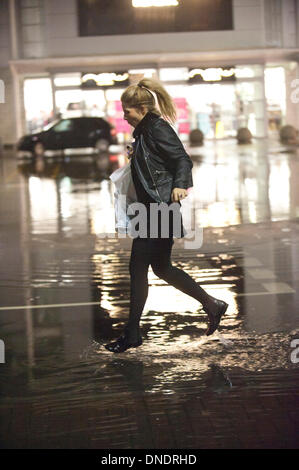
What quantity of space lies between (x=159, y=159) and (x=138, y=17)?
40778 mm

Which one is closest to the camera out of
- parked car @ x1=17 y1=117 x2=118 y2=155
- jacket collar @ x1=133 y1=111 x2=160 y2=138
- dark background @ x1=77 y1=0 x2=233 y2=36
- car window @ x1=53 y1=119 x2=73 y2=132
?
jacket collar @ x1=133 y1=111 x2=160 y2=138

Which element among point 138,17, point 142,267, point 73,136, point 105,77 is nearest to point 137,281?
point 142,267

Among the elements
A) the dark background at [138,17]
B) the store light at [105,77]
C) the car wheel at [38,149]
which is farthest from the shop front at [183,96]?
the car wheel at [38,149]

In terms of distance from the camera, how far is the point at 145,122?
6.52 m

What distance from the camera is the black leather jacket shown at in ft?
21.1

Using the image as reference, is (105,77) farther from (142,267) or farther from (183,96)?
(142,267)

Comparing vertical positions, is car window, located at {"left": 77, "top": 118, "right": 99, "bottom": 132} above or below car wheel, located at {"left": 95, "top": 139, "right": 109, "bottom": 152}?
above

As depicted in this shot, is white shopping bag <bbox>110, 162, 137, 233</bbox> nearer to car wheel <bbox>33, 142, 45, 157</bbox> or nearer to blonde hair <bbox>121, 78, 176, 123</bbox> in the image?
blonde hair <bbox>121, 78, 176, 123</bbox>

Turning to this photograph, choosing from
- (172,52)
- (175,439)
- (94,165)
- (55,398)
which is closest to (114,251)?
(55,398)

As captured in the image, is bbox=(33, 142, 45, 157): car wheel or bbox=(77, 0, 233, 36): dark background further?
bbox=(77, 0, 233, 36): dark background

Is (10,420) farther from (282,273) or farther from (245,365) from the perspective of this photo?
(282,273)

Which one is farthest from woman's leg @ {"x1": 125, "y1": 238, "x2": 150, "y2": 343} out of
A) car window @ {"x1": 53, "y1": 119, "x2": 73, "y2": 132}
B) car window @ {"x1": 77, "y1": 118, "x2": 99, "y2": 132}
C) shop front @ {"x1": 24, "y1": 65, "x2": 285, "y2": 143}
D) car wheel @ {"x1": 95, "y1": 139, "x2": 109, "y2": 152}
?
shop front @ {"x1": 24, "y1": 65, "x2": 285, "y2": 143}

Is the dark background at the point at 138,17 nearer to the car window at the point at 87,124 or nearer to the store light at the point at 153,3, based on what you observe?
the store light at the point at 153,3

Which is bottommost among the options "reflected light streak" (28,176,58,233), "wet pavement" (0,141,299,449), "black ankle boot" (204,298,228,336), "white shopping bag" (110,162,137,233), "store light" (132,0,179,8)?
"reflected light streak" (28,176,58,233)
